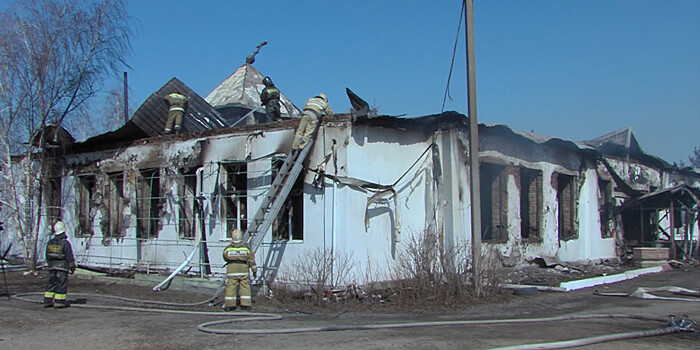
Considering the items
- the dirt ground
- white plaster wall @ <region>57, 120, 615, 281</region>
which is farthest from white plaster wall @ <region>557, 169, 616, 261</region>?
the dirt ground

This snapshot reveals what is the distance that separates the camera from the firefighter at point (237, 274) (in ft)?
33.0

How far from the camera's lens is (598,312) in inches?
384

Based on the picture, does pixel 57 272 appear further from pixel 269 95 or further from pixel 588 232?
pixel 588 232

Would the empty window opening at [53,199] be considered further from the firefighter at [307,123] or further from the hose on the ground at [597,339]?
the hose on the ground at [597,339]

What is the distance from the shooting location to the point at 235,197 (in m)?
13.1

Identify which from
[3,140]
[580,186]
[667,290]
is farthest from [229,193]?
[580,186]

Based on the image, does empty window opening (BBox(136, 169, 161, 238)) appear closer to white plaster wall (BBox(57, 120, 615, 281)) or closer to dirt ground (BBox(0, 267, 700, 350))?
white plaster wall (BBox(57, 120, 615, 281))

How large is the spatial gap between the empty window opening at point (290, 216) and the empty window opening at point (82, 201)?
6.92 m

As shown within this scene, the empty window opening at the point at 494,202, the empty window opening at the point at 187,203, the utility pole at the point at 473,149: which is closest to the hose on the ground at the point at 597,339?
the utility pole at the point at 473,149

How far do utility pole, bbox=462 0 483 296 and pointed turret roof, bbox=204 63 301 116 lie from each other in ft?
30.1

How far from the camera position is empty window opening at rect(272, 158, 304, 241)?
39.3ft

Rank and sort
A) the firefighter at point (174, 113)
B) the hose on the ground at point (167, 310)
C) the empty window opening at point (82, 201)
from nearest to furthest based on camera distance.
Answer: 1. the hose on the ground at point (167, 310)
2. the firefighter at point (174, 113)
3. the empty window opening at point (82, 201)

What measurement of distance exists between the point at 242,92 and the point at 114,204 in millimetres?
6587

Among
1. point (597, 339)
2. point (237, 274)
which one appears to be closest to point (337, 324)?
point (237, 274)
